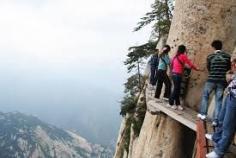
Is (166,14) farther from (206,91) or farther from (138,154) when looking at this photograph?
(206,91)

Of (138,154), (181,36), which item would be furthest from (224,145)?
(138,154)

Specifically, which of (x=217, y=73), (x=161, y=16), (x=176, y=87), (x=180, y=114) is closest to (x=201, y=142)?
(x=217, y=73)

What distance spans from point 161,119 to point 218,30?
15.5 ft

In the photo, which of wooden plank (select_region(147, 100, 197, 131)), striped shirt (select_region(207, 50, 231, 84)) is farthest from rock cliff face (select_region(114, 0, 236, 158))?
striped shirt (select_region(207, 50, 231, 84))

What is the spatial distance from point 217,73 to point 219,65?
13.7 inches

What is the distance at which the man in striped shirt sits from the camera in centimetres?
1365

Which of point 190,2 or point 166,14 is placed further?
point 166,14

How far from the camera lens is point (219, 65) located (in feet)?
45.0

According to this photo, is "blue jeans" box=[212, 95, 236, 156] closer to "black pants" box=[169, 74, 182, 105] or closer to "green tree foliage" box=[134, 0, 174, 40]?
"black pants" box=[169, 74, 182, 105]

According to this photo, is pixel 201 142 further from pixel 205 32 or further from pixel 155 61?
pixel 155 61

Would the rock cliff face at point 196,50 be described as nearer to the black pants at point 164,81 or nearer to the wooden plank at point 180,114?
the wooden plank at point 180,114

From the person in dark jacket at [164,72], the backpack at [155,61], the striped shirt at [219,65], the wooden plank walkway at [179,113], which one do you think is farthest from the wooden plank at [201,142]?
the backpack at [155,61]

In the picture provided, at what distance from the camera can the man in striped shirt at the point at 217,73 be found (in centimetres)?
1365

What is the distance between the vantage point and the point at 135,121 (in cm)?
2781
